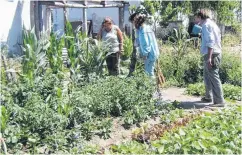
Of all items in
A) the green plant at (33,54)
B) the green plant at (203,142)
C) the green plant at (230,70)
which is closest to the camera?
the green plant at (203,142)

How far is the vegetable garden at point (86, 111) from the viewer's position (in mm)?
4074

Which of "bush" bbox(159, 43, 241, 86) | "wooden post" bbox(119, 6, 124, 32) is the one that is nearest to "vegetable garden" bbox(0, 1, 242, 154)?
"bush" bbox(159, 43, 241, 86)

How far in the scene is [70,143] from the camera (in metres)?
4.61

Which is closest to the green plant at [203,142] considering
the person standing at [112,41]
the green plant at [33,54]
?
the green plant at [33,54]

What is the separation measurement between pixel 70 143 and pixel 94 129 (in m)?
0.54

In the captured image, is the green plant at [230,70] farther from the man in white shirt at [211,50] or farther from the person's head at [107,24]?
the person's head at [107,24]

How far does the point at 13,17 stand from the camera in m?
14.0

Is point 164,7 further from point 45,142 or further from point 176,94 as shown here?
point 45,142

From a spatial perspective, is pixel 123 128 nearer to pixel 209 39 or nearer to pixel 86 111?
pixel 86 111

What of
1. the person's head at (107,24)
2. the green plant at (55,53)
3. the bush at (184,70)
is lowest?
the bush at (184,70)

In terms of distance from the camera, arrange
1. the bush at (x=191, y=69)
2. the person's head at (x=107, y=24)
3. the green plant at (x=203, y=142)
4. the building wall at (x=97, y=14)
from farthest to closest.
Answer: the building wall at (x=97, y=14)
the bush at (x=191, y=69)
the person's head at (x=107, y=24)
the green plant at (x=203, y=142)

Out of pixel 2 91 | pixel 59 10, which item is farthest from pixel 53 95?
pixel 59 10

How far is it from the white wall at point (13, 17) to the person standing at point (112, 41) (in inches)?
239

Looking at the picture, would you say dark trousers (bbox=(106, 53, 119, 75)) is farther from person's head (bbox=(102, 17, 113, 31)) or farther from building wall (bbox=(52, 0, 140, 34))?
building wall (bbox=(52, 0, 140, 34))
